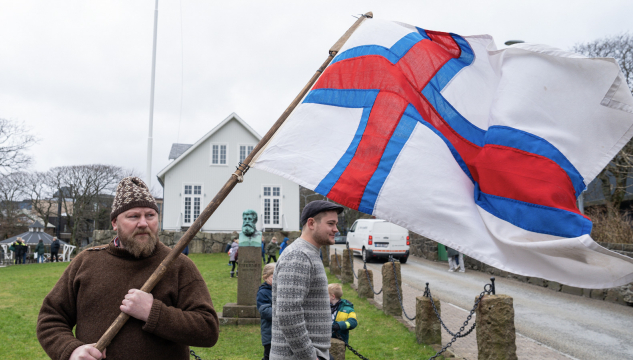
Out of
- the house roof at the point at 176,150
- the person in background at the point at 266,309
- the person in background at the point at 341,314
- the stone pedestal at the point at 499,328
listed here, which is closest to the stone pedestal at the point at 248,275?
the person in background at the point at 341,314

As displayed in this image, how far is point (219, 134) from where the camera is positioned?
31.5 metres

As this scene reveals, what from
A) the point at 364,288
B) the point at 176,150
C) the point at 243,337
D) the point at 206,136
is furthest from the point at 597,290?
the point at 176,150

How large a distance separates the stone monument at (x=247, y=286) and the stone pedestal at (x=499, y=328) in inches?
215

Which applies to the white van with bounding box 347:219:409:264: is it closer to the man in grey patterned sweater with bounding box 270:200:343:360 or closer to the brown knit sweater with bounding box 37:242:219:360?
the man in grey patterned sweater with bounding box 270:200:343:360

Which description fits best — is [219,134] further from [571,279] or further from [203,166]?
[571,279]

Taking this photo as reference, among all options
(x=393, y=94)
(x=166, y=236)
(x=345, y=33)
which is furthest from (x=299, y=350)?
(x=166, y=236)

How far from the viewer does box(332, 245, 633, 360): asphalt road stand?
7.28 meters

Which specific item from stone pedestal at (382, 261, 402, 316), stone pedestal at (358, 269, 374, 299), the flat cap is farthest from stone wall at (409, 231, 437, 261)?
the flat cap

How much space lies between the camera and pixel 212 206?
2609 mm

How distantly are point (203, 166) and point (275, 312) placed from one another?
1167 inches

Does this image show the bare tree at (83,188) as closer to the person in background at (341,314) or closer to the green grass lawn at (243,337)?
the green grass lawn at (243,337)

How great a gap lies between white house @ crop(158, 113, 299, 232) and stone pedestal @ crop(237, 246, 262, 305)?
2101 cm

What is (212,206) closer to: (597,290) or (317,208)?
(317,208)

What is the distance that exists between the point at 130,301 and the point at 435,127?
7.55ft
